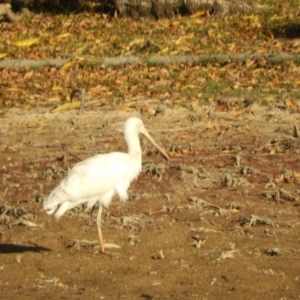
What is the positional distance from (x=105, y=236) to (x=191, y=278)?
1.51 meters

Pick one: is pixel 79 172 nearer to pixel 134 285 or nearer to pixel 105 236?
pixel 105 236

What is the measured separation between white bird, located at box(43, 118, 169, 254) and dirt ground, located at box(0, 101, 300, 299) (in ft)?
1.42

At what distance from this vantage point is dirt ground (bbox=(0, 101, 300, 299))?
7742 millimetres

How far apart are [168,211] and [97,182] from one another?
1270 millimetres

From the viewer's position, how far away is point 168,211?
378 inches

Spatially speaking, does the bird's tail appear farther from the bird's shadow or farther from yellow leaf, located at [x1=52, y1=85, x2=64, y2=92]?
yellow leaf, located at [x1=52, y1=85, x2=64, y2=92]

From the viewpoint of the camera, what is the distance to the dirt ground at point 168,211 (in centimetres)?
774

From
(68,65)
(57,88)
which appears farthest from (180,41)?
(57,88)

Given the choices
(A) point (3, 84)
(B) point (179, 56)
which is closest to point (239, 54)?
(B) point (179, 56)

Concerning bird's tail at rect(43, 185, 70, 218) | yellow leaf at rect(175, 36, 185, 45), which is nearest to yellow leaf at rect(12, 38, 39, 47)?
yellow leaf at rect(175, 36, 185, 45)

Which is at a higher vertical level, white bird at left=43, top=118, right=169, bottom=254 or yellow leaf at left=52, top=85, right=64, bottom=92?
white bird at left=43, top=118, right=169, bottom=254

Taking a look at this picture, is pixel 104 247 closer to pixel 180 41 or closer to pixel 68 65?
pixel 68 65

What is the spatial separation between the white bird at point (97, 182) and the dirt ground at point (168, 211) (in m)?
0.43

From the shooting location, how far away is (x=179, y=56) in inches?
620
